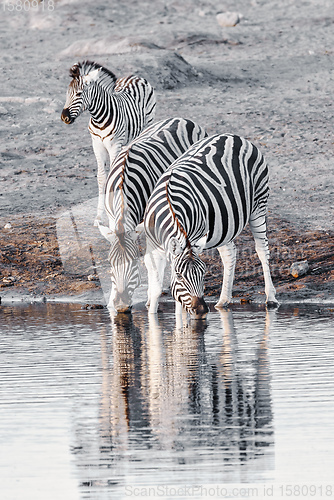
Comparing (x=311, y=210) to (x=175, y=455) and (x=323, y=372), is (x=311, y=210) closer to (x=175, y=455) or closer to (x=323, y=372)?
(x=323, y=372)

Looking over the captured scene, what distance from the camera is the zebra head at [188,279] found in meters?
Answer: 8.78

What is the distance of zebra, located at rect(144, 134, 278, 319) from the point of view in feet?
29.3


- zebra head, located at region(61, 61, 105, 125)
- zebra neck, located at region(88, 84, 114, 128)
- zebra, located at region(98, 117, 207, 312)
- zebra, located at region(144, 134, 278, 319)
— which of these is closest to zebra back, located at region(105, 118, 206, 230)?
zebra, located at region(98, 117, 207, 312)

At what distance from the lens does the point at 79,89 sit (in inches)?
559

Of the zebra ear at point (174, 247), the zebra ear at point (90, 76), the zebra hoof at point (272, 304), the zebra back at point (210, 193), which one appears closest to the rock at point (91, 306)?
the zebra back at point (210, 193)

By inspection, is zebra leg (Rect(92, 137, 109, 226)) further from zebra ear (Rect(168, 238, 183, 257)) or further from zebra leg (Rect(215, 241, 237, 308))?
zebra ear (Rect(168, 238, 183, 257))

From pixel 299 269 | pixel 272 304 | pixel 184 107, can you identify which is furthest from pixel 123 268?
pixel 184 107

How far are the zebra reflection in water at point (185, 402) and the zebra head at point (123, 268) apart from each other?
724 millimetres

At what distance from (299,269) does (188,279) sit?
3.31m

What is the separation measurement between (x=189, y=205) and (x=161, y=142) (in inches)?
74.0

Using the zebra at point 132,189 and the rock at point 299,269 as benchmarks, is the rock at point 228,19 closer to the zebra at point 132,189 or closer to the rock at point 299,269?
the zebra at point 132,189

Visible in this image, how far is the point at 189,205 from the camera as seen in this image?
9578 mm

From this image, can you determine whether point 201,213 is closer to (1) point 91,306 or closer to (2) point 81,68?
(1) point 91,306

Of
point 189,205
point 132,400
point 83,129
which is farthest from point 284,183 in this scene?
point 132,400
